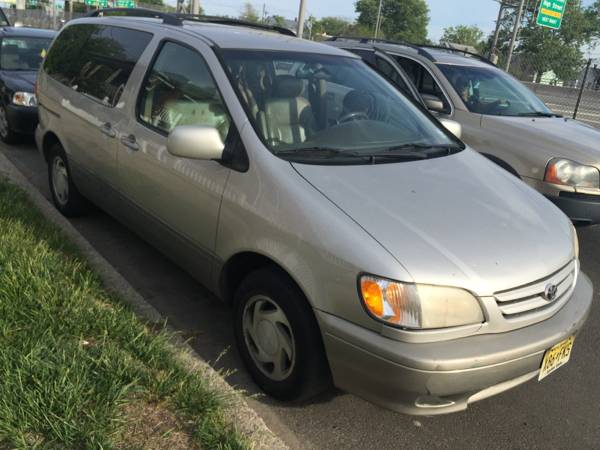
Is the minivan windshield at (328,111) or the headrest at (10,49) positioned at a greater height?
→ the minivan windshield at (328,111)

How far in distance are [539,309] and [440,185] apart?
0.77 meters

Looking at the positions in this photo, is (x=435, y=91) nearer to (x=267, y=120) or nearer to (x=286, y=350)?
(x=267, y=120)

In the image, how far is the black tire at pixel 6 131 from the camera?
7.18 m

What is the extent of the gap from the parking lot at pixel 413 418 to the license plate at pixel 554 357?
39 cm

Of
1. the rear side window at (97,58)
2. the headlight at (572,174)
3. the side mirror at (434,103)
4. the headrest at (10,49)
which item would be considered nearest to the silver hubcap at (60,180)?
the rear side window at (97,58)

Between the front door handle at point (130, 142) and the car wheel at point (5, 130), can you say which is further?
the car wheel at point (5, 130)

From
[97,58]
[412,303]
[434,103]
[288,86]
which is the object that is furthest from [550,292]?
[434,103]

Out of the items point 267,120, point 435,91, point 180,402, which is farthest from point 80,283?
point 435,91

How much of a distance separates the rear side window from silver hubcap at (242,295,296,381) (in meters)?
1.96

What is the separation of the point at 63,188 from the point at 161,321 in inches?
91.7

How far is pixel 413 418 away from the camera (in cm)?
281

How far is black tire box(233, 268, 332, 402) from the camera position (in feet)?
8.18

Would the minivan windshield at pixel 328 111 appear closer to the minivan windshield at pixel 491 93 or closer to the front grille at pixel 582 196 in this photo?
the front grille at pixel 582 196

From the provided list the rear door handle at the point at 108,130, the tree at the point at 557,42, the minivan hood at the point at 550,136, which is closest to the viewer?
the rear door handle at the point at 108,130
